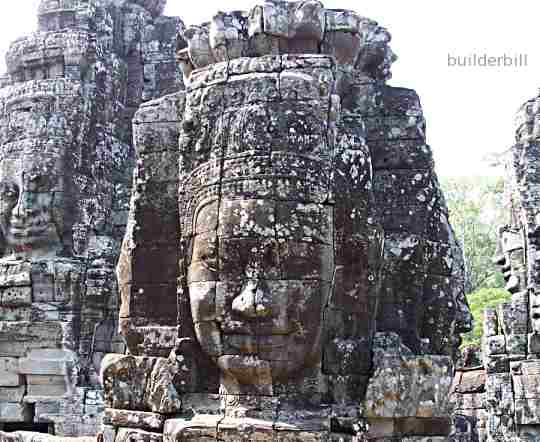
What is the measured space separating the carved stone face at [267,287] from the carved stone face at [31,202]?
22.6 ft

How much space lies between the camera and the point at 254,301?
4.54m

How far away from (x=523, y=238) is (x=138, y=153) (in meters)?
6.36

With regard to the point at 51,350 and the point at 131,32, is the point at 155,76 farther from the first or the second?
the point at 51,350

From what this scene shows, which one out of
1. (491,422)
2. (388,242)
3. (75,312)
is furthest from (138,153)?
(491,422)

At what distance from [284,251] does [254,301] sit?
323 mm

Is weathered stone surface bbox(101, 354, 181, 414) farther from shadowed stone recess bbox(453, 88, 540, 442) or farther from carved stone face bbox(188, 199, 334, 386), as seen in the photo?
shadowed stone recess bbox(453, 88, 540, 442)

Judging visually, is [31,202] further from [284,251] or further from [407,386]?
[407,386]

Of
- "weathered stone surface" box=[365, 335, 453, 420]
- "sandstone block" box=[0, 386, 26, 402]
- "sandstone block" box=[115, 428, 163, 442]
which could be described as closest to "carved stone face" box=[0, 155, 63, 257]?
"sandstone block" box=[0, 386, 26, 402]

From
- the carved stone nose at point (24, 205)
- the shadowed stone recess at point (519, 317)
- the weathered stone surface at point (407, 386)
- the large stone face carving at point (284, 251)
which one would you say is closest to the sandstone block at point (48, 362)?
the carved stone nose at point (24, 205)

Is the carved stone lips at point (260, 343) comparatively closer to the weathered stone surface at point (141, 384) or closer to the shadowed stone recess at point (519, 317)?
the weathered stone surface at point (141, 384)

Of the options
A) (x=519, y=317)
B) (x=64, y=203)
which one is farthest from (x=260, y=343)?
(x=64, y=203)

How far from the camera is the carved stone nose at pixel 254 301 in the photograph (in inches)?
179

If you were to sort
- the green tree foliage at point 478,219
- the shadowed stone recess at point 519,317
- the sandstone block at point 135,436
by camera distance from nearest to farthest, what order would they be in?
the sandstone block at point 135,436, the shadowed stone recess at point 519,317, the green tree foliage at point 478,219

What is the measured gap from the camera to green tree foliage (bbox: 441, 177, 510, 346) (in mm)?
31078
